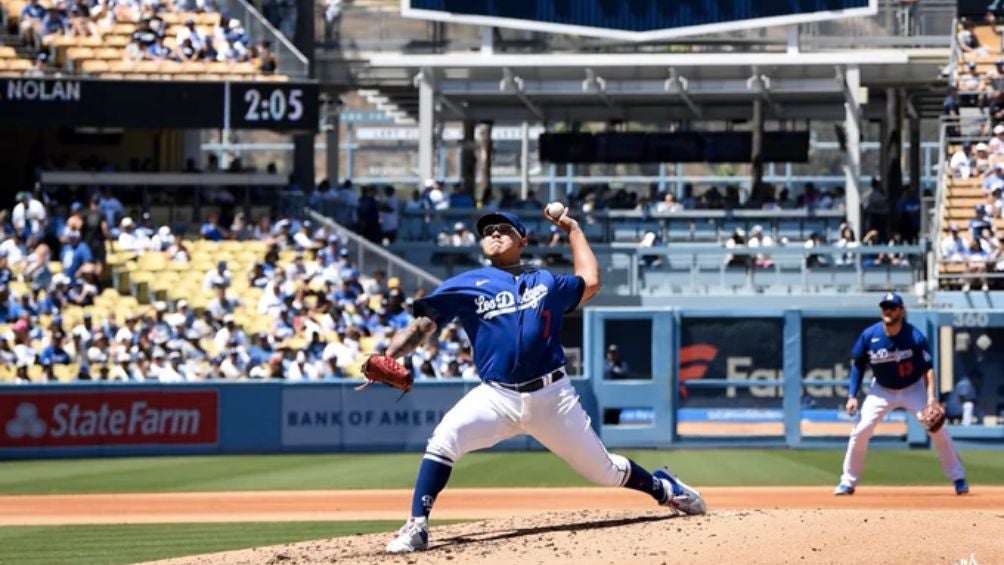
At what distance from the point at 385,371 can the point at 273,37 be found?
24.7 m

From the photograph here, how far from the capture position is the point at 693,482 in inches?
760

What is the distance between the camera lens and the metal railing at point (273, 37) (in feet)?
110

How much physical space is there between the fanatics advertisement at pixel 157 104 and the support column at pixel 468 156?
677cm

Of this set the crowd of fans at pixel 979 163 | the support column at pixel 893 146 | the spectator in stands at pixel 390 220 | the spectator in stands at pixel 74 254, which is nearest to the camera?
the spectator in stands at pixel 74 254

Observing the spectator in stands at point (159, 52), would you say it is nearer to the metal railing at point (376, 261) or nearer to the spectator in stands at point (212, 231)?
the spectator in stands at point (212, 231)

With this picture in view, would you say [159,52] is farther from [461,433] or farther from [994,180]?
[461,433]

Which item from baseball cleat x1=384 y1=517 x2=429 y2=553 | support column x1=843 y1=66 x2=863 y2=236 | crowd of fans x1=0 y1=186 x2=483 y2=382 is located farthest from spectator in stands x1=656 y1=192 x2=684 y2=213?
baseball cleat x1=384 y1=517 x2=429 y2=553

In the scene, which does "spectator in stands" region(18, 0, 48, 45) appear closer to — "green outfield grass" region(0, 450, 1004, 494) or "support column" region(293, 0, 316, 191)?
"support column" region(293, 0, 316, 191)

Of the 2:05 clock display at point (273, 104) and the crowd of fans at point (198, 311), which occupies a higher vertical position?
the 2:05 clock display at point (273, 104)

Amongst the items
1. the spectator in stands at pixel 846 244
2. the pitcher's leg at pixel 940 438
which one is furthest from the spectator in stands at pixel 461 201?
the pitcher's leg at pixel 940 438

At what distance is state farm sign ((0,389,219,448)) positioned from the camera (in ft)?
78.9

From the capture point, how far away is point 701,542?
973cm

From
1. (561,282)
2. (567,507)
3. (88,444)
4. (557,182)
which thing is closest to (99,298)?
(88,444)

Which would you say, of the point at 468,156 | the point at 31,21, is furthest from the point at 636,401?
the point at 468,156
